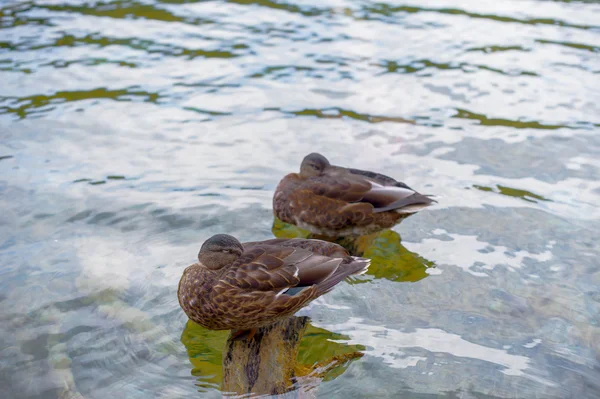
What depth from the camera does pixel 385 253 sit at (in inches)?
245

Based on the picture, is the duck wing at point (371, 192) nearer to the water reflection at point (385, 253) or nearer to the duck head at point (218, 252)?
the water reflection at point (385, 253)

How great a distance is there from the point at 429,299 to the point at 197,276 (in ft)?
6.47

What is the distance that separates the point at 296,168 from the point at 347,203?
5.65ft

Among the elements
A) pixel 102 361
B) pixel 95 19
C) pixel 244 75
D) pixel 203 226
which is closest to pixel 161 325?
pixel 102 361

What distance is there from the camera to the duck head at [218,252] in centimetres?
466

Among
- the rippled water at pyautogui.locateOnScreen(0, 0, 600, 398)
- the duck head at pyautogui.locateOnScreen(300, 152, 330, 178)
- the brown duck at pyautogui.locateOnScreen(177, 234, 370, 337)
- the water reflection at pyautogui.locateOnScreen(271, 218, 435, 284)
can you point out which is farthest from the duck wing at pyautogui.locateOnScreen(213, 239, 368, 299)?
the duck head at pyautogui.locateOnScreen(300, 152, 330, 178)

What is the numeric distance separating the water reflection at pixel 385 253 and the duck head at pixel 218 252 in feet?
4.62

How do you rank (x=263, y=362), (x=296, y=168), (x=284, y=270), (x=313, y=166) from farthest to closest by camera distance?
(x=296, y=168) < (x=313, y=166) < (x=284, y=270) < (x=263, y=362)

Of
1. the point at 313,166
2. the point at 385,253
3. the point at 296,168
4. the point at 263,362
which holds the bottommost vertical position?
the point at 385,253

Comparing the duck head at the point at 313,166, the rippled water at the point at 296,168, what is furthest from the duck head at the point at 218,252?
the duck head at the point at 313,166

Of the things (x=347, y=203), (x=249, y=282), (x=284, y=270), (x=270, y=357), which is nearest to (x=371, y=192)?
(x=347, y=203)

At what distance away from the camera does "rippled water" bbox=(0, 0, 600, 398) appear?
479 centimetres

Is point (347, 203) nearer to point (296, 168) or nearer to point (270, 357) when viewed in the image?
point (296, 168)

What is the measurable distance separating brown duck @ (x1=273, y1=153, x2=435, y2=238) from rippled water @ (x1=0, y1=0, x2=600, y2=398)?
390mm
